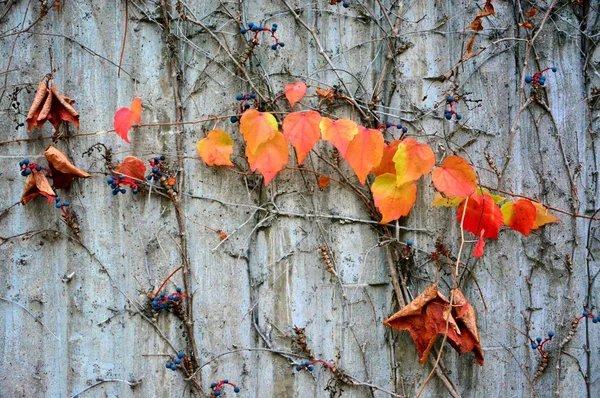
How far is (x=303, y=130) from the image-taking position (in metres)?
2.06

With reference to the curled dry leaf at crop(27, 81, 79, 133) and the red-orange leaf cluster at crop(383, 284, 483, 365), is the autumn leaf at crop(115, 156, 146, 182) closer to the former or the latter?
the curled dry leaf at crop(27, 81, 79, 133)

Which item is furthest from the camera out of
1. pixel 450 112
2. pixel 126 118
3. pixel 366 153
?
pixel 450 112

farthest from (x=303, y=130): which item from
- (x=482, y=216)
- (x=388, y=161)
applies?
(x=482, y=216)

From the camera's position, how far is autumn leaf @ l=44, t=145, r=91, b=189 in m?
2.13

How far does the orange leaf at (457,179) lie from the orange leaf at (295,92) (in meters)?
0.59

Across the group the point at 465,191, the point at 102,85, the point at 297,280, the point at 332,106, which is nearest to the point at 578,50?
the point at 465,191

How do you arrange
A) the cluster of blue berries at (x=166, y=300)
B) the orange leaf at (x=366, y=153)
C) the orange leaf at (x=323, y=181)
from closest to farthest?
1. the orange leaf at (x=366, y=153)
2. the cluster of blue berries at (x=166, y=300)
3. the orange leaf at (x=323, y=181)

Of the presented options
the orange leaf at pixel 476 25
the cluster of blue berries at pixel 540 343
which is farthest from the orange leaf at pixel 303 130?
the cluster of blue berries at pixel 540 343

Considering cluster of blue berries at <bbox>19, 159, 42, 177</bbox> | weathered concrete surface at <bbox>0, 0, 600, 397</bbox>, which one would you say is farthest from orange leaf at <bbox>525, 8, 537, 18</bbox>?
cluster of blue berries at <bbox>19, 159, 42, 177</bbox>

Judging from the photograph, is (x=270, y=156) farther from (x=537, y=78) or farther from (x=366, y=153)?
(x=537, y=78)

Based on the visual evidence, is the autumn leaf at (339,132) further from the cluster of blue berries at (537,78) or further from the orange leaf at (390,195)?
the cluster of blue berries at (537,78)

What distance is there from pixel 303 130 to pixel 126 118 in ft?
2.27

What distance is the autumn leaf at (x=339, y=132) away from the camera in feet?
6.77

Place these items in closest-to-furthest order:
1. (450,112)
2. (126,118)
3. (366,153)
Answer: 1. (366,153)
2. (126,118)
3. (450,112)
